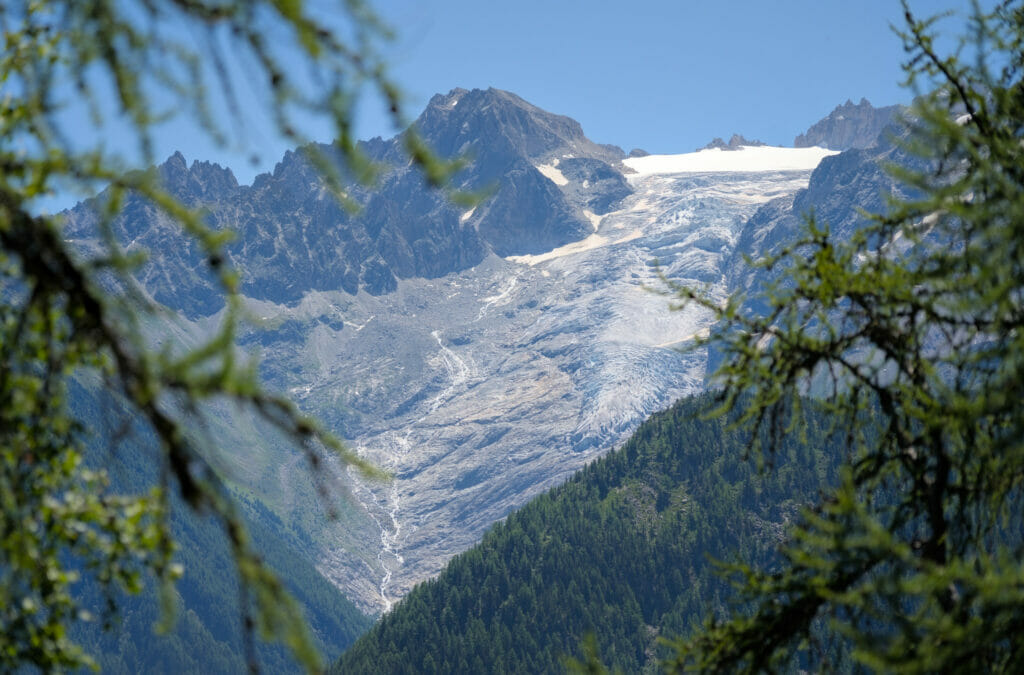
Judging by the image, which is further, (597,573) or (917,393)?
(597,573)

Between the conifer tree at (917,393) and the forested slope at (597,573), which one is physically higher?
the conifer tree at (917,393)

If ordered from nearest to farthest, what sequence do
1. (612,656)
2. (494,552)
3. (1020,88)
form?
(1020,88), (612,656), (494,552)

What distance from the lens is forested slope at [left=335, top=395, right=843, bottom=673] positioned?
162500 millimetres

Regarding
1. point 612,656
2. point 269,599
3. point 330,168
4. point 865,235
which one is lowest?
point 612,656

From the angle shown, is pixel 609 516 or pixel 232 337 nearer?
pixel 232 337

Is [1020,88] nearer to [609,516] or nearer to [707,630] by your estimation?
[707,630]

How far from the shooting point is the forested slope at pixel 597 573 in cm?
16250

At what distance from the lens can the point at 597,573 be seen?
181250mm

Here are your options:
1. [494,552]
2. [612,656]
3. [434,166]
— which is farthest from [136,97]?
[494,552]

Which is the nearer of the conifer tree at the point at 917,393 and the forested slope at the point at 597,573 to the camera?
the conifer tree at the point at 917,393

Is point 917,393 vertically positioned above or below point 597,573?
above

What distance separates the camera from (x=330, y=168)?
3.86 m

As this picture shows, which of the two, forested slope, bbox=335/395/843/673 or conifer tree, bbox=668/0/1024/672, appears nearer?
conifer tree, bbox=668/0/1024/672

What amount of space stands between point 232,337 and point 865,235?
5.60m
